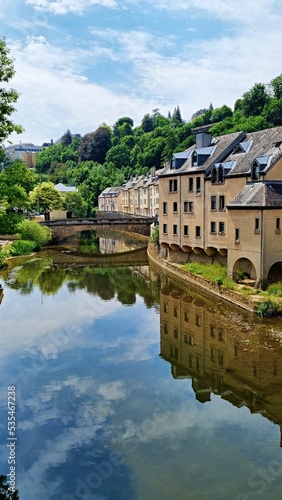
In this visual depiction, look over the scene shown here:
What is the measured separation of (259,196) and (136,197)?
69.6 metres

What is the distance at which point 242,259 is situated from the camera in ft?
106

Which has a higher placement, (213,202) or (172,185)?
(172,185)

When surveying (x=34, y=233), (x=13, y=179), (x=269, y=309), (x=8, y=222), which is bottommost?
(x=269, y=309)

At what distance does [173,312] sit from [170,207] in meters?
15.3

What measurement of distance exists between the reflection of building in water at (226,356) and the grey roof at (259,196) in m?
7.60

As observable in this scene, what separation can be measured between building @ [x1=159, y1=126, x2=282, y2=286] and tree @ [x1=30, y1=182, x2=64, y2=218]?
1837 inches

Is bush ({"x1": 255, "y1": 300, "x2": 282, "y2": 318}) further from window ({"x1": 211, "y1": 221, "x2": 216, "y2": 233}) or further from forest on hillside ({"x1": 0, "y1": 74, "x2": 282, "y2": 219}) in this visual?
forest on hillside ({"x1": 0, "y1": 74, "x2": 282, "y2": 219})

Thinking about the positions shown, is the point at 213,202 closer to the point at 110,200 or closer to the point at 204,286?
the point at 204,286

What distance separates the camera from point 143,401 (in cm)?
1733

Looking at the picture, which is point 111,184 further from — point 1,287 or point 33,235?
point 1,287

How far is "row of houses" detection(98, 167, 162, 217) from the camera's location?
286 ft

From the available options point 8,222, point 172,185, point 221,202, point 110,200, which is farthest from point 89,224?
point 8,222

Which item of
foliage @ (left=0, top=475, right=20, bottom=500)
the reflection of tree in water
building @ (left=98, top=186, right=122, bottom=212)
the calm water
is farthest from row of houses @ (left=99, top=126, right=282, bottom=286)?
building @ (left=98, top=186, right=122, bottom=212)

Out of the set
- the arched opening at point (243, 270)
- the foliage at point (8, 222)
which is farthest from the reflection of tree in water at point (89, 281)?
the foliage at point (8, 222)
